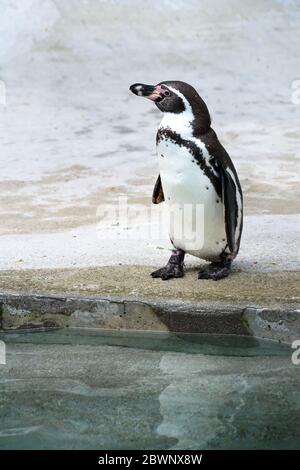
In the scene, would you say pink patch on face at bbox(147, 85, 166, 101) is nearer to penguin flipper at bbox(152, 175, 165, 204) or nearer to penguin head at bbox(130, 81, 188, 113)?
penguin head at bbox(130, 81, 188, 113)

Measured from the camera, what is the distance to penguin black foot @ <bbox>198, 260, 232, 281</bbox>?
5.46 metres

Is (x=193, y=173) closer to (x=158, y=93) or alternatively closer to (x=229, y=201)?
(x=229, y=201)

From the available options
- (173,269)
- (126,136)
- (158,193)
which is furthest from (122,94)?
(173,269)

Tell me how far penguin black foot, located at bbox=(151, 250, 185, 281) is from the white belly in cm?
5

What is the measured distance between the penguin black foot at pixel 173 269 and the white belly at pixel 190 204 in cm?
5

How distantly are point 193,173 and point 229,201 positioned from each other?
8.4 inches

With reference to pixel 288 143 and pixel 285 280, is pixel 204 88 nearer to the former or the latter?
pixel 288 143

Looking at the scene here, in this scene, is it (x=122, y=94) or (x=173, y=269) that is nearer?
(x=173, y=269)

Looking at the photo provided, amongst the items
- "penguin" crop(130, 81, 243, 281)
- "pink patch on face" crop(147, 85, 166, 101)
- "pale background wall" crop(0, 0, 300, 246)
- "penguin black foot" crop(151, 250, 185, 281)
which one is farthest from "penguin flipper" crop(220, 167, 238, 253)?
"pale background wall" crop(0, 0, 300, 246)

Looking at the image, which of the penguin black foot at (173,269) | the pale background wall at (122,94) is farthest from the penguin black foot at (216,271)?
the pale background wall at (122,94)

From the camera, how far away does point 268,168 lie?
8.67 m

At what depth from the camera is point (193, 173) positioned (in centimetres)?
528

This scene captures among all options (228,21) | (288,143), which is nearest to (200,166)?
(288,143)
